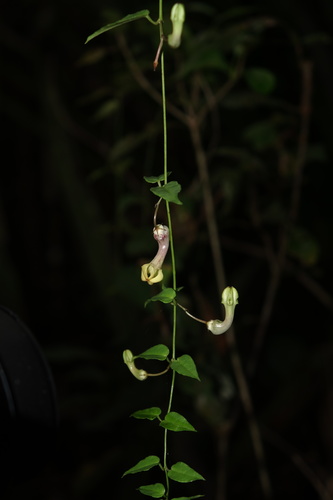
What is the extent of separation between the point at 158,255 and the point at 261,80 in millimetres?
683

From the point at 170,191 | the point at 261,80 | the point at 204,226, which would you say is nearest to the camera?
the point at 170,191

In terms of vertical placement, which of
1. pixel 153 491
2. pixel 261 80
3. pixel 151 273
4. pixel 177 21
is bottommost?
pixel 153 491

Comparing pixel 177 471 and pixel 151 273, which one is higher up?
pixel 151 273

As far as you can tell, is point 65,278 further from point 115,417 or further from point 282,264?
point 282,264

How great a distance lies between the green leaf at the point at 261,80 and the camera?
1.10 metres

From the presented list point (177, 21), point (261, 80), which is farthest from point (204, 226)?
point (177, 21)

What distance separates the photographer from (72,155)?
2.04 m

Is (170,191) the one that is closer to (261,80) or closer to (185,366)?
(185,366)

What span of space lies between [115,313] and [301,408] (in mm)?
499

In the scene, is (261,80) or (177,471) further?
(261,80)

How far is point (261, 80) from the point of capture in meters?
1.11

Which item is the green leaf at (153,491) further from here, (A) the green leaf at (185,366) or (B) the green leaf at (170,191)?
(B) the green leaf at (170,191)

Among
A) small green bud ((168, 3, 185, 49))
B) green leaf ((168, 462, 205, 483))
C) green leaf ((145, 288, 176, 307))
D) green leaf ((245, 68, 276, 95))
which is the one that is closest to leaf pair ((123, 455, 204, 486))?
green leaf ((168, 462, 205, 483))

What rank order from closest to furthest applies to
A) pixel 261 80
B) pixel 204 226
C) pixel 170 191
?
pixel 170 191 < pixel 261 80 < pixel 204 226
